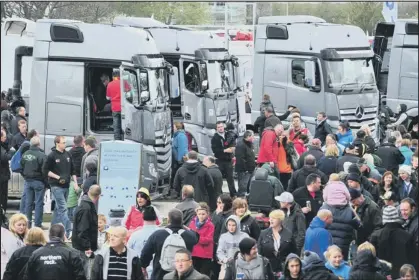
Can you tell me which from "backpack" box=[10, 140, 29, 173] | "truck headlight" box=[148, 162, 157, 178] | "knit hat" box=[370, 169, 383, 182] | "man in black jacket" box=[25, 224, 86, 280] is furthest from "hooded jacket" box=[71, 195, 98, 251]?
"truck headlight" box=[148, 162, 157, 178]

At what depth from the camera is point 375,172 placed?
19438 mm

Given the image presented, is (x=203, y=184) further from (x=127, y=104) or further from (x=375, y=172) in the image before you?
(x=127, y=104)

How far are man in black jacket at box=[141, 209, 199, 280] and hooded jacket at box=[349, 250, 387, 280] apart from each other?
2.19 m

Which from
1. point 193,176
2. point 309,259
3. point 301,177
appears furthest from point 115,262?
point 193,176

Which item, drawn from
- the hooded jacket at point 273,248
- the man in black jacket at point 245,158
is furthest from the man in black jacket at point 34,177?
the hooded jacket at point 273,248

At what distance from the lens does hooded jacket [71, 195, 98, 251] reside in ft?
55.3

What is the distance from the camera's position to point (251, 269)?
13.9m

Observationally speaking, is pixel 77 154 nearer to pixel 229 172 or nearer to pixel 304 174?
pixel 229 172

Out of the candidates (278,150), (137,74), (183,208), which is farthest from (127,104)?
(183,208)

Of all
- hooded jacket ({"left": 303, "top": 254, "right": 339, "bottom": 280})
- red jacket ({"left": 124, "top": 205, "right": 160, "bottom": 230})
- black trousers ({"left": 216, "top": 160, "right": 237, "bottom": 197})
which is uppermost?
hooded jacket ({"left": 303, "top": 254, "right": 339, "bottom": 280})

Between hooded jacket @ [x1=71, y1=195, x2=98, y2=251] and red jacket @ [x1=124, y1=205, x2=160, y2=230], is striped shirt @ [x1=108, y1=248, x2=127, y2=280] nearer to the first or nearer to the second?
red jacket @ [x1=124, y1=205, x2=160, y2=230]

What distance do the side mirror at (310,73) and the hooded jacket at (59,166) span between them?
30.6 ft

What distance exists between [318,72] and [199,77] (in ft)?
8.71

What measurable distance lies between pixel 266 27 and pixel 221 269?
581 inches
